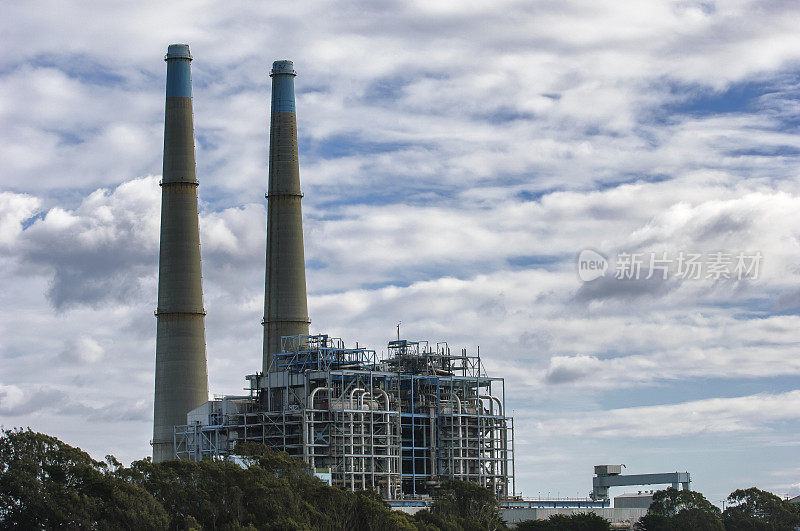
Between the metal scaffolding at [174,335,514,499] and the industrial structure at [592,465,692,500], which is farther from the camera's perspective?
the industrial structure at [592,465,692,500]

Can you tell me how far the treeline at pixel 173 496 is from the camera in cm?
7050

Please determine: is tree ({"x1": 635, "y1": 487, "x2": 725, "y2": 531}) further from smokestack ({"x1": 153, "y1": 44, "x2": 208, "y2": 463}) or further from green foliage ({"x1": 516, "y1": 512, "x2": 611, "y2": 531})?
smokestack ({"x1": 153, "y1": 44, "x2": 208, "y2": 463})

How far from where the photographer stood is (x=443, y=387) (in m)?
111

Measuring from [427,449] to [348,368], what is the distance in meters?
11.0

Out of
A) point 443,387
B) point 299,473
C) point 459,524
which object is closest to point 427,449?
point 443,387

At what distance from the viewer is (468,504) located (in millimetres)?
93812

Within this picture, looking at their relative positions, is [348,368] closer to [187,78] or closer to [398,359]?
[398,359]

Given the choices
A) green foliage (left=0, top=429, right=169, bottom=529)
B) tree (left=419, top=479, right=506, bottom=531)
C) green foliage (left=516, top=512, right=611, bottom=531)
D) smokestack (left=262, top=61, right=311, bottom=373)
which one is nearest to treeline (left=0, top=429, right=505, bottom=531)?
green foliage (left=0, top=429, right=169, bottom=529)

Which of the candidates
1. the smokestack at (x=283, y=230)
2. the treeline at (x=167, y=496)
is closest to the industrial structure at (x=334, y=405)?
the smokestack at (x=283, y=230)

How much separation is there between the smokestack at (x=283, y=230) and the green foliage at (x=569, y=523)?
92.8 ft

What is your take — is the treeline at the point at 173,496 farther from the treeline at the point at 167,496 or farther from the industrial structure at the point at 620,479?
the industrial structure at the point at 620,479

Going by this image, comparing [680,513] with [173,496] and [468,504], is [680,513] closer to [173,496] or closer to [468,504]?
[468,504]

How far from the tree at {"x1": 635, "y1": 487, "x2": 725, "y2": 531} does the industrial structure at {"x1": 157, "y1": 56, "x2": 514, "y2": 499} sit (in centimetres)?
1306

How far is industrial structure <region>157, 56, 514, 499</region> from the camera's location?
10050 centimetres
